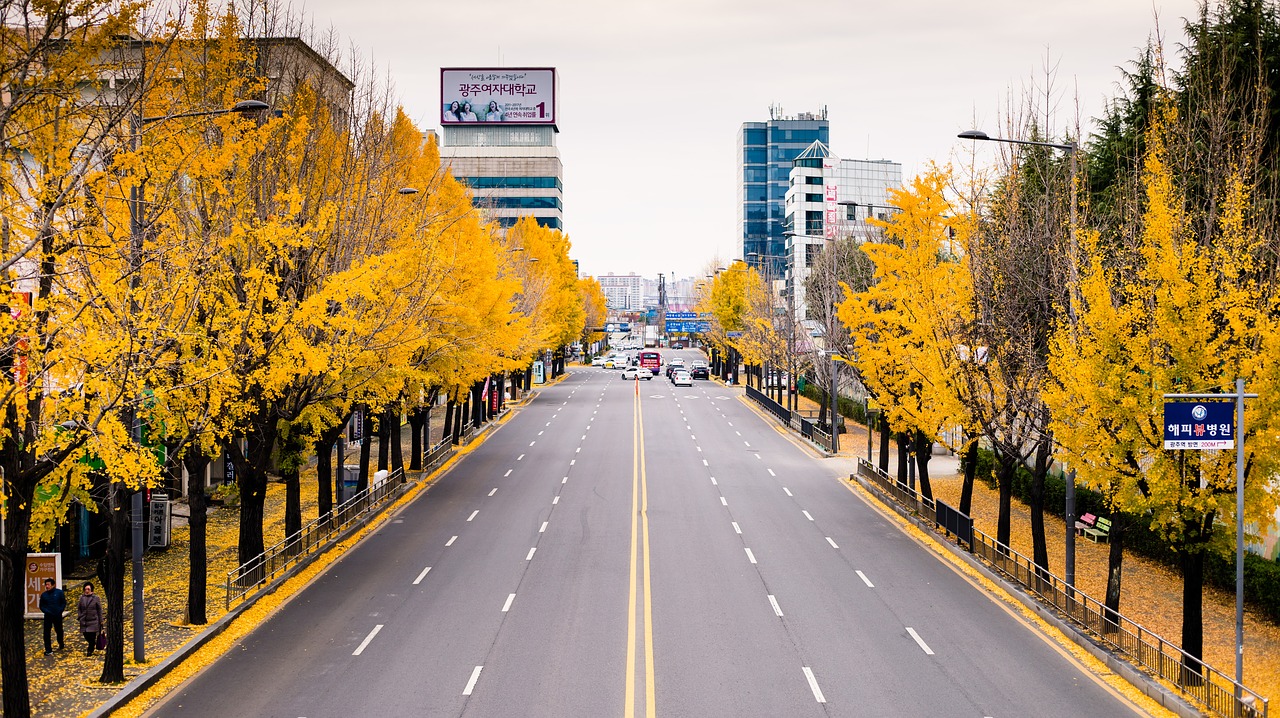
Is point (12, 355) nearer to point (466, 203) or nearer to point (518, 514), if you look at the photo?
point (518, 514)

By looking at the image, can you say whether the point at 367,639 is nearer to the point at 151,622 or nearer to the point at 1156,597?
the point at 151,622

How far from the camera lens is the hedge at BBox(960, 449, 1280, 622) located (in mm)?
21578

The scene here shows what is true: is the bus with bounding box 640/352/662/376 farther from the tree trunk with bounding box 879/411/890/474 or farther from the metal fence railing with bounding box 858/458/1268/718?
the metal fence railing with bounding box 858/458/1268/718

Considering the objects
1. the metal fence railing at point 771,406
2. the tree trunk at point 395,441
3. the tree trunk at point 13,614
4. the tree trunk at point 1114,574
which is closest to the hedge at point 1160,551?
the tree trunk at point 1114,574

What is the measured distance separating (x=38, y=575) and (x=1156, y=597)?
23812 mm

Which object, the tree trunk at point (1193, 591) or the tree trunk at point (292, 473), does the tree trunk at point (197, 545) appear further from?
the tree trunk at point (1193, 591)

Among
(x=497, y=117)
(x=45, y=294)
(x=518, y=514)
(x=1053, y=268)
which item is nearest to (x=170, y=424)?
Result: (x=45, y=294)

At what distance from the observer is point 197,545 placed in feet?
65.8

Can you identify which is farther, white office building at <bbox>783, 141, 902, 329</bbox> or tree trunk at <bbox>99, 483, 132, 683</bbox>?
white office building at <bbox>783, 141, 902, 329</bbox>

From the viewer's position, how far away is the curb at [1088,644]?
51.5 ft

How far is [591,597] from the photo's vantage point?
22.3 m

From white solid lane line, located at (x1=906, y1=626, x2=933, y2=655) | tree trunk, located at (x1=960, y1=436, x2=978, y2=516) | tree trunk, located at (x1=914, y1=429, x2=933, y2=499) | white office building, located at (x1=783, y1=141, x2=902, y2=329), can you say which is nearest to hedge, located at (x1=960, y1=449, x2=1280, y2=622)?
tree trunk, located at (x1=960, y1=436, x2=978, y2=516)

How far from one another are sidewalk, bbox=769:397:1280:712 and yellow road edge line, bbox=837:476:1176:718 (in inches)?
80.7

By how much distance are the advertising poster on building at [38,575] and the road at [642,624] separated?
4369mm
